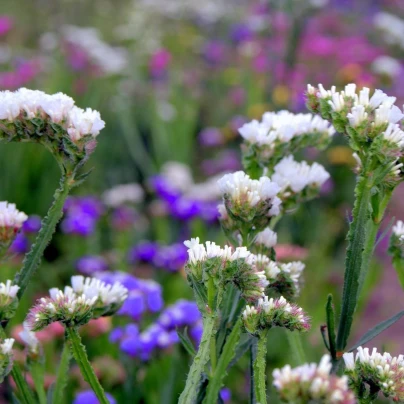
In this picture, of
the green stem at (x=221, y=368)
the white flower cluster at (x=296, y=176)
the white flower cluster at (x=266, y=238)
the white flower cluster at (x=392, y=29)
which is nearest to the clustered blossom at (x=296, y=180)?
the white flower cluster at (x=296, y=176)

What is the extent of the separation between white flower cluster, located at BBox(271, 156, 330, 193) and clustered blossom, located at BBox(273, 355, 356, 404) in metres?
0.62

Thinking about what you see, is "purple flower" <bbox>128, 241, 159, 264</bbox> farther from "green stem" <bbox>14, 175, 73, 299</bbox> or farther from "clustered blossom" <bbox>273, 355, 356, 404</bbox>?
"clustered blossom" <bbox>273, 355, 356, 404</bbox>

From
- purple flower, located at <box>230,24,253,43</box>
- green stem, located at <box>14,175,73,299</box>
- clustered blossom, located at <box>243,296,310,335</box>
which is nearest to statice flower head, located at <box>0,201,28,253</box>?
green stem, located at <box>14,175,73,299</box>

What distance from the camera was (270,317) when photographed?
96 cm

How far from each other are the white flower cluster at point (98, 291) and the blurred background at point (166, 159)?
2.65 feet

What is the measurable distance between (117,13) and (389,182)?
26.8 ft

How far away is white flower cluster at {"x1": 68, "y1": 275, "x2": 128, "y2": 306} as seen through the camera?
115 centimetres

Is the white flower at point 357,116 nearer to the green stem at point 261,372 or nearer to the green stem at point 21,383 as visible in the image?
the green stem at point 261,372

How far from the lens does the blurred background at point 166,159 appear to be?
2391mm

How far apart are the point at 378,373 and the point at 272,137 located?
53 cm

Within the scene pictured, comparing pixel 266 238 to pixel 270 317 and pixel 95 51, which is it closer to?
pixel 270 317

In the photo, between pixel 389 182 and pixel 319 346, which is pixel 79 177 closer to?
pixel 389 182

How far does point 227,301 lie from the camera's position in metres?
1.15

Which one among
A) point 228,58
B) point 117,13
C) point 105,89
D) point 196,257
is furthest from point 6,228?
point 117,13
